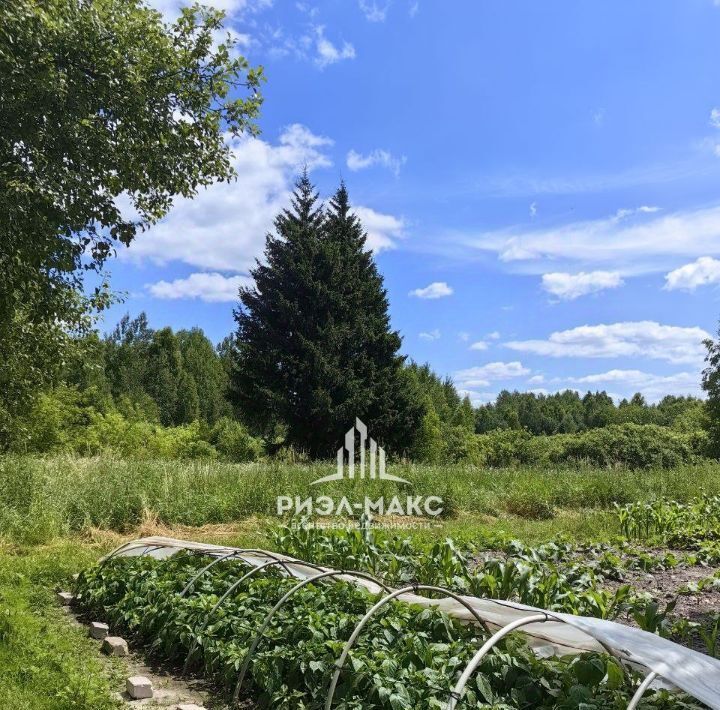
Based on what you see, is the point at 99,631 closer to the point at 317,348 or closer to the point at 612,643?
the point at 612,643

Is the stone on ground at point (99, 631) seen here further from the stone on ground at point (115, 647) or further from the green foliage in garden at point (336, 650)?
the stone on ground at point (115, 647)

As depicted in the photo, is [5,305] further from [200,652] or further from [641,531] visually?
[641,531]

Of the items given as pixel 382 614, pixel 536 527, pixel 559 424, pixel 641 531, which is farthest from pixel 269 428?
pixel 559 424

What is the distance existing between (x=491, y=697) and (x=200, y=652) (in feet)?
6.24

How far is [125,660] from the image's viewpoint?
379cm

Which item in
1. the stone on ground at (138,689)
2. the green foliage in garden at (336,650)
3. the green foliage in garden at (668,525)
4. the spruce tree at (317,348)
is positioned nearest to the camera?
the green foliage in garden at (336,650)

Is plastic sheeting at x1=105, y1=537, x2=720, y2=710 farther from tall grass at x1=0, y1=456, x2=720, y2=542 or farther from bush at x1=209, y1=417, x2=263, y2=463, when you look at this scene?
bush at x1=209, y1=417, x2=263, y2=463

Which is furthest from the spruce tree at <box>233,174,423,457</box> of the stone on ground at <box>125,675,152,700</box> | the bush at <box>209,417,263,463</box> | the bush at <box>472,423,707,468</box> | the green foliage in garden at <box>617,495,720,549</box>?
the stone on ground at <box>125,675,152,700</box>

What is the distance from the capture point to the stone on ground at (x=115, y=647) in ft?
12.6

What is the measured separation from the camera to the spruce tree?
67.7 feet

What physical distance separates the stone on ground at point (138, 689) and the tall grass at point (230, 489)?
207 inches

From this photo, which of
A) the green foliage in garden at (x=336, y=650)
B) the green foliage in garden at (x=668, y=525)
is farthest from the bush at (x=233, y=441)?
the green foliage in garden at (x=336, y=650)

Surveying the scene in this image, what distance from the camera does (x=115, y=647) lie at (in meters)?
3.84

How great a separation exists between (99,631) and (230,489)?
5.80 metres
